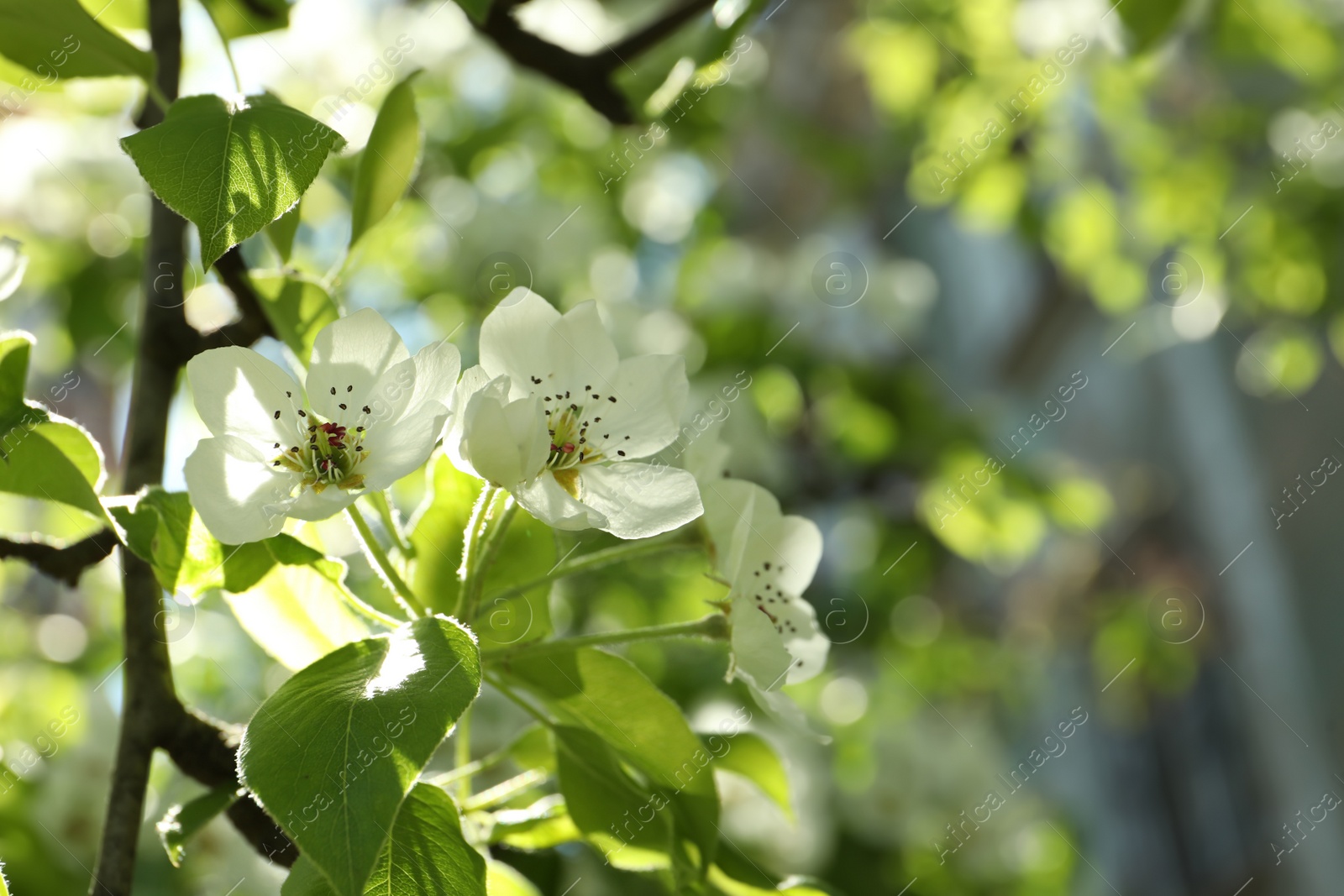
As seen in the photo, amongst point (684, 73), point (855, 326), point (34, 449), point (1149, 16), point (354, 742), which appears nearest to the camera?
point (354, 742)

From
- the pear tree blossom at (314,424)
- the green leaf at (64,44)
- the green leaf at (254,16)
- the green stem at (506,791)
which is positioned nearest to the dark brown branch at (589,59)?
the green leaf at (254,16)

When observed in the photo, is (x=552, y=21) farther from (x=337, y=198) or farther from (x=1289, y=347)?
(x=1289, y=347)

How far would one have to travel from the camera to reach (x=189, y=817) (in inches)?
19.0

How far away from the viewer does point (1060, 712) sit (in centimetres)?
384

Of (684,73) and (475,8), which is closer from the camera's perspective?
(475,8)

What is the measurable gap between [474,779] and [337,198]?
851 mm

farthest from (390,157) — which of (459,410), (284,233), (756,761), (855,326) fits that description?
(855,326)

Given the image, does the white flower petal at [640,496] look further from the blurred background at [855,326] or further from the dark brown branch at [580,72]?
the dark brown branch at [580,72]

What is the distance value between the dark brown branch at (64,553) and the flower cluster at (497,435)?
13cm

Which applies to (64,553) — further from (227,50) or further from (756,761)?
(756,761)

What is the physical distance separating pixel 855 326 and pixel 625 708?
1.67 meters

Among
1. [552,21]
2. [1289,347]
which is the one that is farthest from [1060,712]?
[552,21]

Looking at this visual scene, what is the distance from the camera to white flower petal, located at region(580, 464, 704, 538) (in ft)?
1.51

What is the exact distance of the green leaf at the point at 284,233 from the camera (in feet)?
1.89
